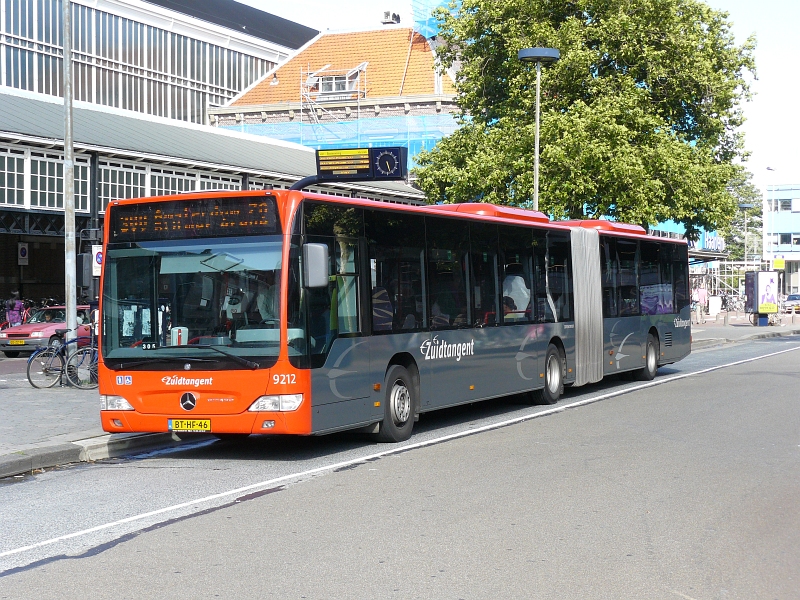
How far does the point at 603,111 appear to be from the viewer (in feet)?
102

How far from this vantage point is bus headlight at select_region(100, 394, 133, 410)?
12.0 metres

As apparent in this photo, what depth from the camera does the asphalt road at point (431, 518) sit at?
6430mm

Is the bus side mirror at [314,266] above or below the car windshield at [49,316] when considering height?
above

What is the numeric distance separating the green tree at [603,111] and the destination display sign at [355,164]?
243cm

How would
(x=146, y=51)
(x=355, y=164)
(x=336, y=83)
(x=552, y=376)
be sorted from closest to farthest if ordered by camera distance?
(x=552, y=376) → (x=355, y=164) → (x=336, y=83) → (x=146, y=51)

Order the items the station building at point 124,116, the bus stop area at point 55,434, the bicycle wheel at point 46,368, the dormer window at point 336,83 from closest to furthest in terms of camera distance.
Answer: the bus stop area at point 55,434, the bicycle wheel at point 46,368, the station building at point 124,116, the dormer window at point 336,83

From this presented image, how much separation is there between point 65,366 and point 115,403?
819cm

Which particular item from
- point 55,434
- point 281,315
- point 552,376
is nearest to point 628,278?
point 552,376

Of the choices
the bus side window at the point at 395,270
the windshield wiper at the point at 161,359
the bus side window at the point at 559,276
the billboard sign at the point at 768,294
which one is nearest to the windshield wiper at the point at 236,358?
the windshield wiper at the point at 161,359

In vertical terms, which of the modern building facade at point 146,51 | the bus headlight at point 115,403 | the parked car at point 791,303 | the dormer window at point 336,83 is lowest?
the bus headlight at point 115,403

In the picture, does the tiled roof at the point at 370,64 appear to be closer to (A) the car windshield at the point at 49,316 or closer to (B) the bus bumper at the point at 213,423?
(A) the car windshield at the point at 49,316

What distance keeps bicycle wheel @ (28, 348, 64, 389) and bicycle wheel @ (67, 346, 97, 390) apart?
20 cm

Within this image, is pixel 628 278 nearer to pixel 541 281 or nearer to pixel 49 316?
pixel 541 281

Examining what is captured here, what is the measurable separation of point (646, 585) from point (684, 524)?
5.98 ft
